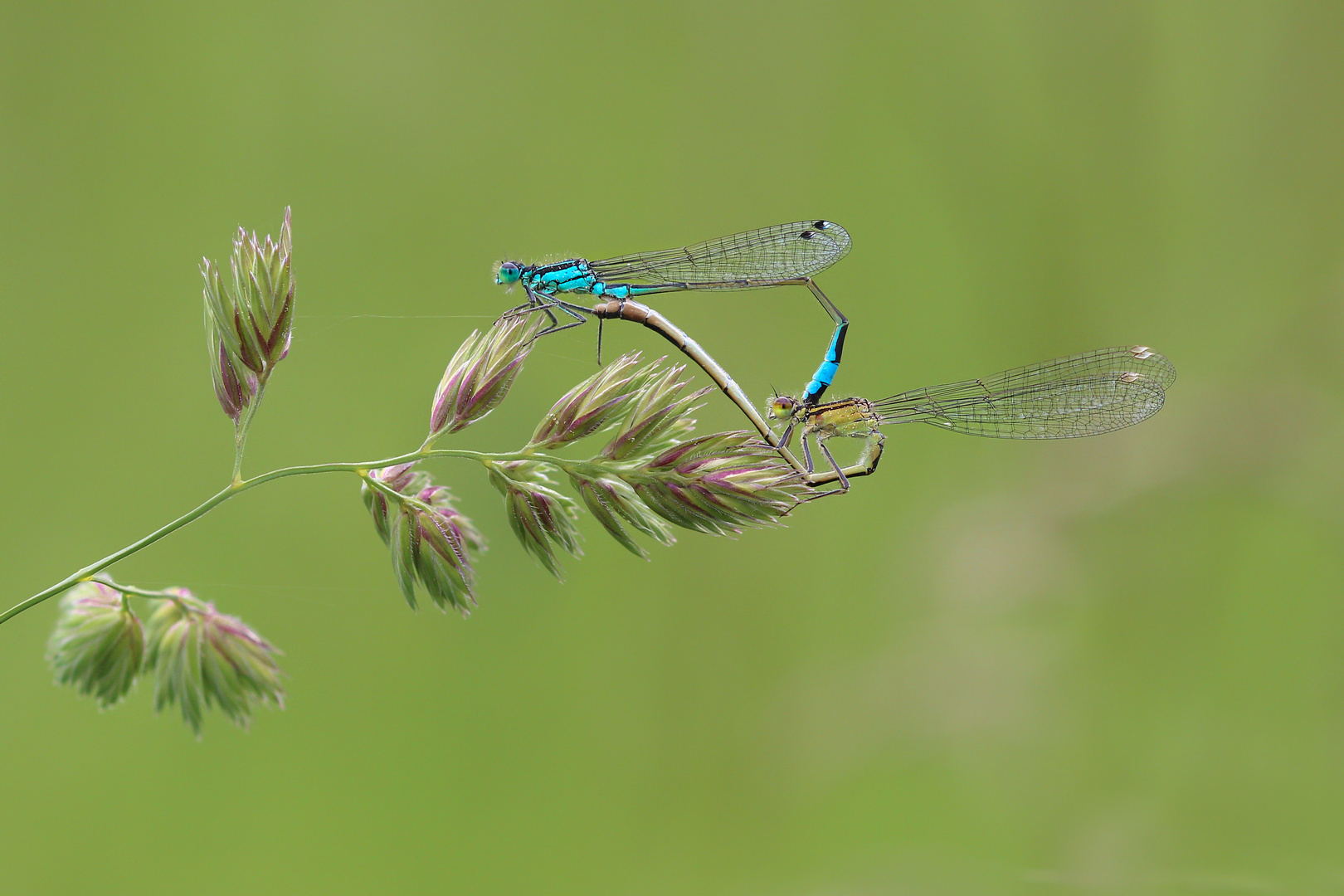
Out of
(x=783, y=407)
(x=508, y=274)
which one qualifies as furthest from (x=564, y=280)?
(x=783, y=407)

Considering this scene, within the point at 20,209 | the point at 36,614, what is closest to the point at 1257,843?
the point at 36,614

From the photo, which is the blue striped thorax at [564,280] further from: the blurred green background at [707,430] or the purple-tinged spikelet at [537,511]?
the purple-tinged spikelet at [537,511]

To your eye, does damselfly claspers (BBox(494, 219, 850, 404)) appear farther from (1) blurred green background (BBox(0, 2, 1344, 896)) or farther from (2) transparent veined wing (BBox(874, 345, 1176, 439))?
(2) transparent veined wing (BBox(874, 345, 1176, 439))

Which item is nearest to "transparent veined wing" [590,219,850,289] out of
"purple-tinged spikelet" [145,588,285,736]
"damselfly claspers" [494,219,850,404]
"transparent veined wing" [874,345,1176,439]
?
"damselfly claspers" [494,219,850,404]

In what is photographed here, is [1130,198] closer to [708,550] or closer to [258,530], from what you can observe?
[708,550]

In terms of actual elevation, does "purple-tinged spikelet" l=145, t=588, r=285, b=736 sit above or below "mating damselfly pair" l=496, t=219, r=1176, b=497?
below

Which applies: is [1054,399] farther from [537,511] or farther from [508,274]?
[508,274]
